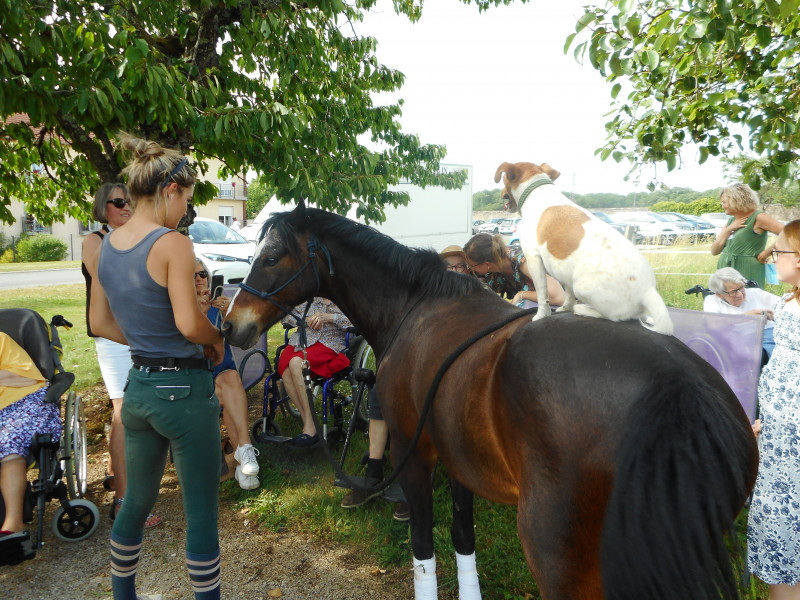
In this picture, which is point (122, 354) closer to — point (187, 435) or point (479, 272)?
point (187, 435)

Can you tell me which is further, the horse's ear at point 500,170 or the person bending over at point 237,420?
the person bending over at point 237,420

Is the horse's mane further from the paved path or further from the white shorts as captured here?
the paved path

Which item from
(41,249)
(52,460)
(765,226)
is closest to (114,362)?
(52,460)

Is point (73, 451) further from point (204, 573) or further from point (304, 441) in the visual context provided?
point (204, 573)

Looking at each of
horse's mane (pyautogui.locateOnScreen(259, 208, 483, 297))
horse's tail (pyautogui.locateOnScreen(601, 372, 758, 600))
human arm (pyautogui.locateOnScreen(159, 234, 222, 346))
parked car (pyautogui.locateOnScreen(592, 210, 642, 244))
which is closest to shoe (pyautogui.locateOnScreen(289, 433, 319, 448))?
horse's mane (pyautogui.locateOnScreen(259, 208, 483, 297))

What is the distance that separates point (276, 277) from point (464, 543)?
66.2 inches

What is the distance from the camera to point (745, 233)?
450 cm

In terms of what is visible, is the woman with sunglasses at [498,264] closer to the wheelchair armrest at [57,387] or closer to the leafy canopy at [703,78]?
the leafy canopy at [703,78]

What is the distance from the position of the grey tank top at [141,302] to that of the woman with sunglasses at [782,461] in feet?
8.00

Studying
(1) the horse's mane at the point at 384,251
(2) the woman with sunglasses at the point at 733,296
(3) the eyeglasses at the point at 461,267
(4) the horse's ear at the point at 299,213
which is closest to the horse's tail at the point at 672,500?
(1) the horse's mane at the point at 384,251

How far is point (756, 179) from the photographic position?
11.4 ft

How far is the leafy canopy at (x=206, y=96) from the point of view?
3.34 metres

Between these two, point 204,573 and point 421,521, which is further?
point 421,521

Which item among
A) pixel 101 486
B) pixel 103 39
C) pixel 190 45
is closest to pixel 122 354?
pixel 101 486
